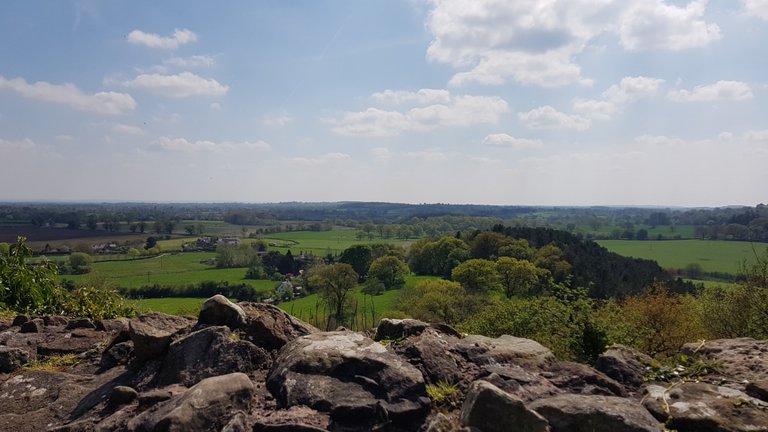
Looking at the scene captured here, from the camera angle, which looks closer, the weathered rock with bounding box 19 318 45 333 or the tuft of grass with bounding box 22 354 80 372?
the tuft of grass with bounding box 22 354 80 372

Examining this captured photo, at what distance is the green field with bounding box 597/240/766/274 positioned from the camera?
84.8 metres

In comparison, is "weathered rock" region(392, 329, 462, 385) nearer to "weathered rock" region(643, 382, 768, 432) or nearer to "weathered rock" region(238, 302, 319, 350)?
"weathered rock" region(238, 302, 319, 350)

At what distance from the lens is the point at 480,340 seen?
704 cm

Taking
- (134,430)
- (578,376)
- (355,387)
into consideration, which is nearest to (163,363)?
(134,430)

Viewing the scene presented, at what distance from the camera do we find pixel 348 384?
17.3 feet

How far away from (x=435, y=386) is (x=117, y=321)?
22.8 feet

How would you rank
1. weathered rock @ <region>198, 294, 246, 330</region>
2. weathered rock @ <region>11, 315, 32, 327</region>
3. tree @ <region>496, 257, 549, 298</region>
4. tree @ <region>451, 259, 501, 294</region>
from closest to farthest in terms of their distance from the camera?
weathered rock @ <region>198, 294, 246, 330</region> → weathered rock @ <region>11, 315, 32, 327</region> → tree @ <region>451, 259, 501, 294</region> → tree @ <region>496, 257, 549, 298</region>

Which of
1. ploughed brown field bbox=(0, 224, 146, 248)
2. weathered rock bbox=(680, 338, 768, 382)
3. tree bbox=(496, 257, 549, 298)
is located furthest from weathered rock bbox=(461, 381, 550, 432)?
ploughed brown field bbox=(0, 224, 146, 248)

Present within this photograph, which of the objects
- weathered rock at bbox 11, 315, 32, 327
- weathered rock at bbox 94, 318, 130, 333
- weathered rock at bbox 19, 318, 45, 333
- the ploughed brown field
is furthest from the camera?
the ploughed brown field

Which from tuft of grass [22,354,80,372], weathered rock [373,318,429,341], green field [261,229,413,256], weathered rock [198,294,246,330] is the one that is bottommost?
green field [261,229,413,256]

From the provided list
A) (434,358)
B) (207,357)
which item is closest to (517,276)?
(434,358)

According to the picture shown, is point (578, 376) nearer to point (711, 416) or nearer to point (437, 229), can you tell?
point (711, 416)

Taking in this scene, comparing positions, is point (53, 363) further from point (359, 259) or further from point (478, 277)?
point (359, 259)

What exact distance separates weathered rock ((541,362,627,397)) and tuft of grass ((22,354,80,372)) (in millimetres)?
7070
